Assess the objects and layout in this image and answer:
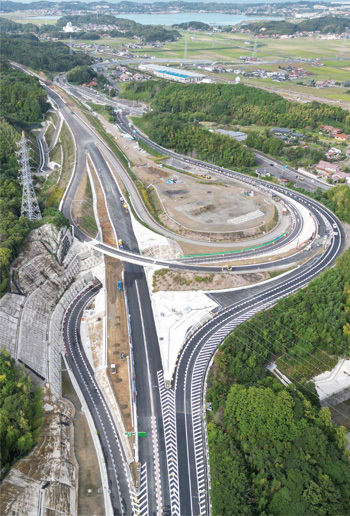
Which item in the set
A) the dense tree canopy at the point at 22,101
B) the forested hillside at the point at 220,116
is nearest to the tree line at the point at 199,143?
the forested hillside at the point at 220,116

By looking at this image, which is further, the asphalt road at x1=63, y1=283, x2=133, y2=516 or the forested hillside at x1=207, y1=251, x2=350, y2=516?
the asphalt road at x1=63, y1=283, x2=133, y2=516

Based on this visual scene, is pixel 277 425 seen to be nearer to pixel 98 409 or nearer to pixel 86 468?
pixel 86 468

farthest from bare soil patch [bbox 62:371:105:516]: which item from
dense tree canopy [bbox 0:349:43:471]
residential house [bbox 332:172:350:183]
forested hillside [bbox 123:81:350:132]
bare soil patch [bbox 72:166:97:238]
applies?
forested hillside [bbox 123:81:350:132]

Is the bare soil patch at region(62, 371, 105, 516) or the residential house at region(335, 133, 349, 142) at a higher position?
the residential house at region(335, 133, 349, 142)

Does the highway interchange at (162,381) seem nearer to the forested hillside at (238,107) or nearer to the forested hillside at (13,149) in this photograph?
the forested hillside at (13,149)

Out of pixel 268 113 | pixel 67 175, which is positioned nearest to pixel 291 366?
pixel 67 175

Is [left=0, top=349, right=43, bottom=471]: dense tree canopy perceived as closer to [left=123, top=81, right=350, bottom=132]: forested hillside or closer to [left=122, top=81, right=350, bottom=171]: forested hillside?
[left=122, top=81, right=350, bottom=171]: forested hillside

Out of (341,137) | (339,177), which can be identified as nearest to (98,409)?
(339,177)
